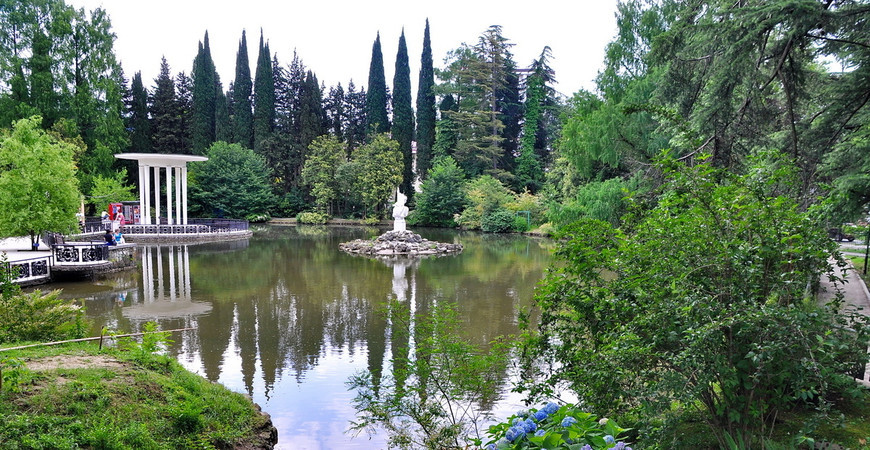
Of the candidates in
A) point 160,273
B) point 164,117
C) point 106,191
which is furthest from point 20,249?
point 164,117

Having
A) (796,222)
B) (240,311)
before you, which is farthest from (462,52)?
(796,222)

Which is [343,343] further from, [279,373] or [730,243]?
[730,243]

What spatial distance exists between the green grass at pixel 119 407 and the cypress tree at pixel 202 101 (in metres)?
38.2

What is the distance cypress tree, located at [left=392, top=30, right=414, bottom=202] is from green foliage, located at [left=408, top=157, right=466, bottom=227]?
3.89m

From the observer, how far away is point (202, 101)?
40469 mm

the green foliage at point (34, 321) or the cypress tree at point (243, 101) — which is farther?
the cypress tree at point (243, 101)

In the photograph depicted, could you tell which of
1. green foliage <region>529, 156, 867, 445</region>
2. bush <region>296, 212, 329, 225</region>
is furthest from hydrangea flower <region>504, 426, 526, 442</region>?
bush <region>296, 212, 329, 225</region>

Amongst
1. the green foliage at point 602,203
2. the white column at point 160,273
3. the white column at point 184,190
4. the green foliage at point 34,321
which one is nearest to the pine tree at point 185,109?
the white column at point 184,190

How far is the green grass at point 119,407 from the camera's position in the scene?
12.3 ft

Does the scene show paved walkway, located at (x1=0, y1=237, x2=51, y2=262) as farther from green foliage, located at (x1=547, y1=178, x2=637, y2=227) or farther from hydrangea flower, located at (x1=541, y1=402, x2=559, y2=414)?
hydrangea flower, located at (x1=541, y1=402, x2=559, y2=414)

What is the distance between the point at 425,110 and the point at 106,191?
23.0 m

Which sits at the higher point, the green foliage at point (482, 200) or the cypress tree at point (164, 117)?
the cypress tree at point (164, 117)

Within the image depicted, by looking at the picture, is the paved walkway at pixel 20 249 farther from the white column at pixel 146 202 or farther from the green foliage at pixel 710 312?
the green foliage at pixel 710 312

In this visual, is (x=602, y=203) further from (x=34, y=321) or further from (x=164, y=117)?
(x=164, y=117)
